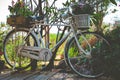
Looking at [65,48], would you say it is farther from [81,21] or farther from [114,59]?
[114,59]

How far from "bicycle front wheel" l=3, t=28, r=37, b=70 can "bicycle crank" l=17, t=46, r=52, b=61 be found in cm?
10

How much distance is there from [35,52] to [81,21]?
857 mm

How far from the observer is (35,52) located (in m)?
4.60

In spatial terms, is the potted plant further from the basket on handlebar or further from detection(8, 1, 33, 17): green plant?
the basket on handlebar

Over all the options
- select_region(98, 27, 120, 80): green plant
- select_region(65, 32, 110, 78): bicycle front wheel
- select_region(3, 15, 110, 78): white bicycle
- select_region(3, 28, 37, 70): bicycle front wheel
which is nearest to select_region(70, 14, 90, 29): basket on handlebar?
select_region(3, 15, 110, 78): white bicycle

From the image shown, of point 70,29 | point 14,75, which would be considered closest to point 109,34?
Result: point 70,29

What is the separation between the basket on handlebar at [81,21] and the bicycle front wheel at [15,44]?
74cm

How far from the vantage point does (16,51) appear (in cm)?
475

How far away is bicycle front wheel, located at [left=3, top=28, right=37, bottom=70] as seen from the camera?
4738mm

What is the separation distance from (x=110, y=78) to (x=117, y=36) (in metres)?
0.63

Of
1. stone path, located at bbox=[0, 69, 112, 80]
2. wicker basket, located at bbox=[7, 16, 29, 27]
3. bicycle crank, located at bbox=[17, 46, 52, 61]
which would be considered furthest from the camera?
wicker basket, located at bbox=[7, 16, 29, 27]

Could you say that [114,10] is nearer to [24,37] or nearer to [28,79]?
[24,37]

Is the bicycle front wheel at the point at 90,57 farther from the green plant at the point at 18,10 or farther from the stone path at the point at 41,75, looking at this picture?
the green plant at the point at 18,10

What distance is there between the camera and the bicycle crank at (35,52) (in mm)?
4527
